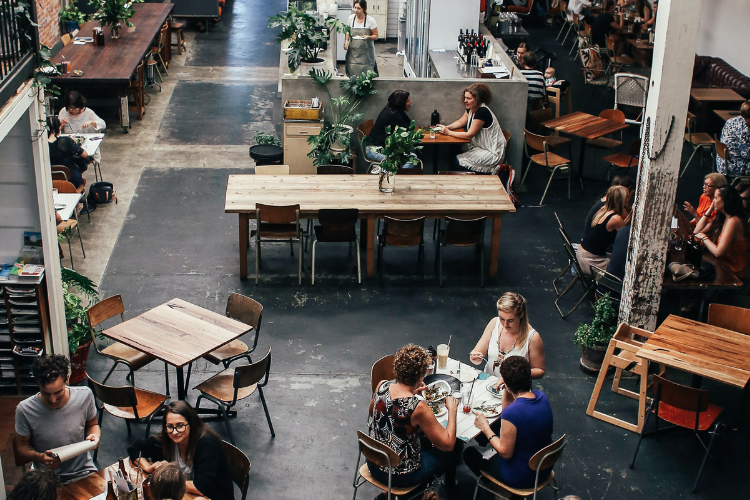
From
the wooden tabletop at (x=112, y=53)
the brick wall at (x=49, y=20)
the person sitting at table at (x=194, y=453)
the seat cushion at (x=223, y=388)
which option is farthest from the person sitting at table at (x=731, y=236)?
the brick wall at (x=49, y=20)

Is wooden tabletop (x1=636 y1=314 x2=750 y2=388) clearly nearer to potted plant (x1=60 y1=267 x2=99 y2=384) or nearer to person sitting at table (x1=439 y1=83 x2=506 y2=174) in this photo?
person sitting at table (x1=439 y1=83 x2=506 y2=174)

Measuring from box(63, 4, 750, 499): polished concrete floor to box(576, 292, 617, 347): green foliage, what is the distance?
0.99 ft

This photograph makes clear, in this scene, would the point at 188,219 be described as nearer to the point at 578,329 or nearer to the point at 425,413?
the point at 578,329

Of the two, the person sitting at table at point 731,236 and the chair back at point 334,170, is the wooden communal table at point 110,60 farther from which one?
the person sitting at table at point 731,236

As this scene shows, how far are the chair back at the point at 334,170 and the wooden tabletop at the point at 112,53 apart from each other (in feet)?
13.0

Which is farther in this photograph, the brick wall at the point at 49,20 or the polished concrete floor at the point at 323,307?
the brick wall at the point at 49,20

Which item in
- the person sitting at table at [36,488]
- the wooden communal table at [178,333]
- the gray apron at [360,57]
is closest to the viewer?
the person sitting at table at [36,488]

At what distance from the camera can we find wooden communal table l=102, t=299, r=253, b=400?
19.2ft

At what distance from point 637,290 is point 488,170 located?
3.41 m

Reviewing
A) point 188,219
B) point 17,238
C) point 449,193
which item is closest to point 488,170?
point 449,193

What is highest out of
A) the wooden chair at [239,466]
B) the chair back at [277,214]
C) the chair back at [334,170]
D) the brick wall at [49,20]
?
the brick wall at [49,20]

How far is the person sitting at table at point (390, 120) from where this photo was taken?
974 cm

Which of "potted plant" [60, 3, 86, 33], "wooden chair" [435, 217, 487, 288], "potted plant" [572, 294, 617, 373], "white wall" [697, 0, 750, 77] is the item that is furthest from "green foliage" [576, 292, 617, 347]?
"potted plant" [60, 3, 86, 33]

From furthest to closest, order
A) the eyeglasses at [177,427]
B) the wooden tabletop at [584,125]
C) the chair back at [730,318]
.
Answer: the wooden tabletop at [584,125] < the chair back at [730,318] < the eyeglasses at [177,427]
